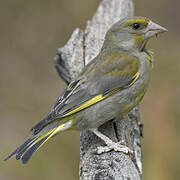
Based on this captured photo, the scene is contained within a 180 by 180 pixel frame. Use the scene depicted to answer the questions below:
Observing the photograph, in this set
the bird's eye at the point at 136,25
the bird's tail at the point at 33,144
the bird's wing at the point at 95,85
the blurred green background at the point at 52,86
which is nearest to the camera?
the bird's tail at the point at 33,144

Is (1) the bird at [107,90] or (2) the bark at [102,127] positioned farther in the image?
(1) the bird at [107,90]

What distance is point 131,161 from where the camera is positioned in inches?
170

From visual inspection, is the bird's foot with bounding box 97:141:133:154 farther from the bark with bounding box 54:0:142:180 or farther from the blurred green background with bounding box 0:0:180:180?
the blurred green background with bounding box 0:0:180:180

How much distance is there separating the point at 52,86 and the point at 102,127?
12.9ft

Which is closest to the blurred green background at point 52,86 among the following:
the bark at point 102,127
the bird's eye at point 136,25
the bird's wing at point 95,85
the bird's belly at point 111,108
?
the bark at point 102,127

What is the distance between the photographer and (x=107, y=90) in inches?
188

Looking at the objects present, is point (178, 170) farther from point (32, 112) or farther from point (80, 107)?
point (32, 112)

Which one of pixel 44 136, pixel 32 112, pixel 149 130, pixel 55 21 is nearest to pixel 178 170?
pixel 149 130

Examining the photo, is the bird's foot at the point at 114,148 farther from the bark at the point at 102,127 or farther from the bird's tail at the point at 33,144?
the bird's tail at the point at 33,144

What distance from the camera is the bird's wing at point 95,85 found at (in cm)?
459

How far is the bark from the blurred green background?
1.46 m

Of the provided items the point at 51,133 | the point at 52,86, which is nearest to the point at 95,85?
the point at 51,133

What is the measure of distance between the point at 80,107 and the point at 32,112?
11.8 ft

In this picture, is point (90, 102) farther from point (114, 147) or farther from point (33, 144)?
point (33, 144)
